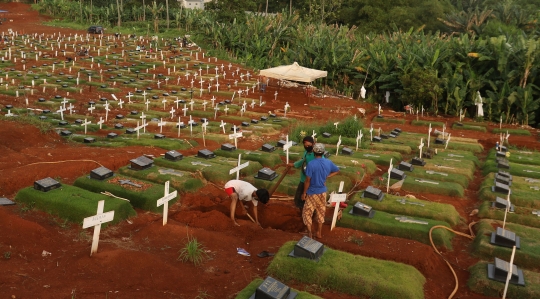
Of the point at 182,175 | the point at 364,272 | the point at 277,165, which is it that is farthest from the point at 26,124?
the point at 364,272

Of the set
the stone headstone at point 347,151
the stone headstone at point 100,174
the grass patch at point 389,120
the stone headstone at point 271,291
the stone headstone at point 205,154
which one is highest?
the grass patch at point 389,120

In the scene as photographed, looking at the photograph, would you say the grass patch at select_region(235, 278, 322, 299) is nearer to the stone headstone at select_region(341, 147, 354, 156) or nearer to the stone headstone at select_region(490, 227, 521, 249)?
the stone headstone at select_region(490, 227, 521, 249)

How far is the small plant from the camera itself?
6.61 m

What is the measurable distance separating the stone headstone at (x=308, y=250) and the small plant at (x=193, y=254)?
4.11 feet

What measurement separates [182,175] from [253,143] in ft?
15.5

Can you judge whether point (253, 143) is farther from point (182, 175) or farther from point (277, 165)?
point (182, 175)

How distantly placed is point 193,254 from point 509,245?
→ 500cm

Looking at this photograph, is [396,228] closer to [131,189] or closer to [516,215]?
[516,215]

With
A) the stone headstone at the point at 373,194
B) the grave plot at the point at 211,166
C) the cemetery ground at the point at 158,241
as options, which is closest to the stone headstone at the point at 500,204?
the cemetery ground at the point at 158,241

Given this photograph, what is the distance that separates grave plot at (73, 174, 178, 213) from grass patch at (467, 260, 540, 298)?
527 centimetres

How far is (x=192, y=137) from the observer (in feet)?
47.8

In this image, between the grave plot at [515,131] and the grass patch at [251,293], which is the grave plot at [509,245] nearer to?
the grass patch at [251,293]

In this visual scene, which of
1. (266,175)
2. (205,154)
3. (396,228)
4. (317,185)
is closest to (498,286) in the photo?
(396,228)

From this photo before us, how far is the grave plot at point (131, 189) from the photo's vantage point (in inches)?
341
